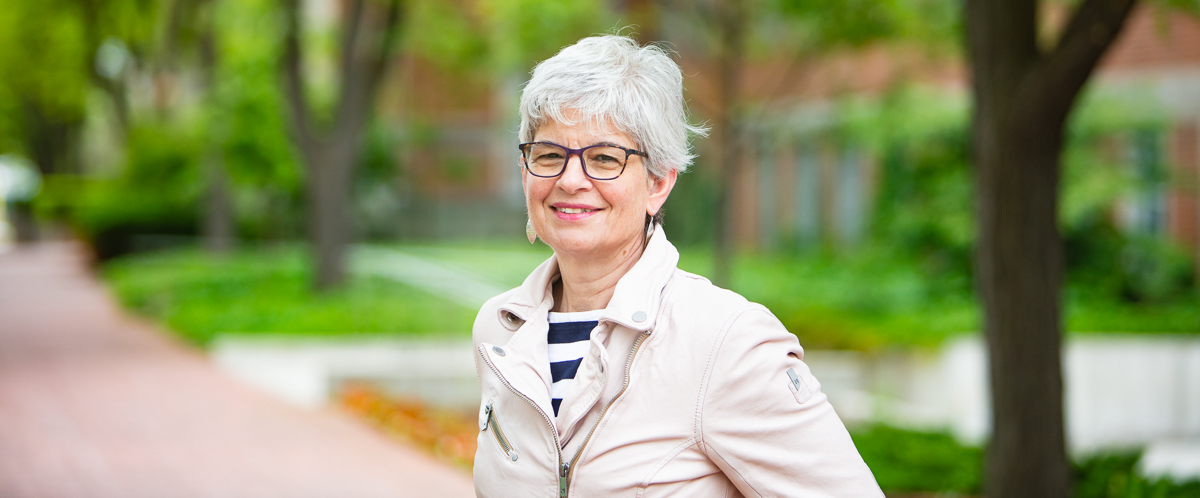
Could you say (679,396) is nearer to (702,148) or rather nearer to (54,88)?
(702,148)

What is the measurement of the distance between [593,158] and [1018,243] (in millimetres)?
3738

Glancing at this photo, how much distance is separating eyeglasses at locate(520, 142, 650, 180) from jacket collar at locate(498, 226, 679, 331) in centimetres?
17

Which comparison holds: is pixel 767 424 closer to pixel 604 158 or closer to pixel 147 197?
pixel 604 158

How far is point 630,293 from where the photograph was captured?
2115 mm

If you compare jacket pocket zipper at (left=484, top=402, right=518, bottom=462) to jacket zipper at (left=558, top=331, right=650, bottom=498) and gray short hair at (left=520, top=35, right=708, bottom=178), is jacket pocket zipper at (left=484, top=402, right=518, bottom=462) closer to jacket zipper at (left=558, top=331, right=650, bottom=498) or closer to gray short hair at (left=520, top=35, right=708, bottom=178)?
jacket zipper at (left=558, top=331, right=650, bottom=498)

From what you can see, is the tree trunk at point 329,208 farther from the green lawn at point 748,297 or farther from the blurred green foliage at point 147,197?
the blurred green foliage at point 147,197

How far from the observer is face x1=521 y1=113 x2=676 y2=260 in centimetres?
217

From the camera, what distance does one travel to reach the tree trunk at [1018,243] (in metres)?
5.17

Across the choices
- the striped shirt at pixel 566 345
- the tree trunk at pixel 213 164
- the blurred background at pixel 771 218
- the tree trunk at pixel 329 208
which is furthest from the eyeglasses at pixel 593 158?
the tree trunk at pixel 213 164

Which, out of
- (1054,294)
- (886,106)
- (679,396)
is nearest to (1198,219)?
(886,106)

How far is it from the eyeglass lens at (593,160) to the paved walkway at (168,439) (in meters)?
5.01

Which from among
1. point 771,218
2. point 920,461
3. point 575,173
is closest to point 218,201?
point 771,218

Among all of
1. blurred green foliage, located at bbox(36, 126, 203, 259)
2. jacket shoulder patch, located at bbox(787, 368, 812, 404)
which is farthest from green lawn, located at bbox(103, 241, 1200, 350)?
jacket shoulder patch, located at bbox(787, 368, 812, 404)

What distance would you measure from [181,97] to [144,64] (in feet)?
4.71
